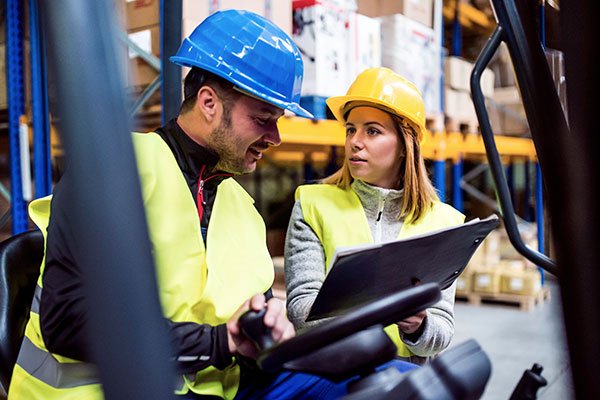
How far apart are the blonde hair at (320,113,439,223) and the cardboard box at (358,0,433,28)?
210 cm

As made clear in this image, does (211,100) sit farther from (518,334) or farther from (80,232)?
(518,334)

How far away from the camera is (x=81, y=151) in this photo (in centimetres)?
45

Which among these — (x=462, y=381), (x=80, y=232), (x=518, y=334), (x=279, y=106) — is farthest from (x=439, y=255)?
(x=518, y=334)

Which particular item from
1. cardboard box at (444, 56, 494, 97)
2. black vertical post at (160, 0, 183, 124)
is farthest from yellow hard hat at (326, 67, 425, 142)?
cardboard box at (444, 56, 494, 97)

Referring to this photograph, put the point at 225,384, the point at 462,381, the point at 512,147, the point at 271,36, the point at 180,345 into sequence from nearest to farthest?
the point at 462,381
the point at 180,345
the point at 225,384
the point at 271,36
the point at 512,147

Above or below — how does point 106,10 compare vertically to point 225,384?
above

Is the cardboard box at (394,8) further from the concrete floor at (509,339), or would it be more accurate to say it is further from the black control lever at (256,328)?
the black control lever at (256,328)

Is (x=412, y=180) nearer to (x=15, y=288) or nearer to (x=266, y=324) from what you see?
(x=266, y=324)

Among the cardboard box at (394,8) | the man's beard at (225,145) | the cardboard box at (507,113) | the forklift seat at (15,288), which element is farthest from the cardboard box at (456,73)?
the forklift seat at (15,288)

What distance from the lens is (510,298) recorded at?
4.85 m

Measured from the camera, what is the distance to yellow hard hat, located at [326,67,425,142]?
1907 mm

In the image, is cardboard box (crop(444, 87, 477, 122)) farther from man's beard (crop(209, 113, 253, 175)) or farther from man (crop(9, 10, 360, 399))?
man's beard (crop(209, 113, 253, 175))

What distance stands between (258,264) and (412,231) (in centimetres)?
64

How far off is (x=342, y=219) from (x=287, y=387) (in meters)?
0.67
